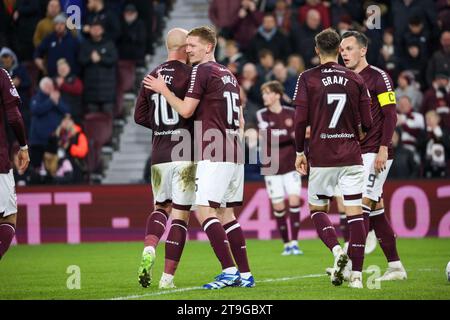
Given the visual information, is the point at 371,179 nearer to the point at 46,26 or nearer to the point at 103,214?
the point at 103,214

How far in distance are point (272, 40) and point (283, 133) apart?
510 centimetres

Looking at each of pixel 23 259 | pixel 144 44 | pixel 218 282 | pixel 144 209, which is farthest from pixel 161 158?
pixel 144 44

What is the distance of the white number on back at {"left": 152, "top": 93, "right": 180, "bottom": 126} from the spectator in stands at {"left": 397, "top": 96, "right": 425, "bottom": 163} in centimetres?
953

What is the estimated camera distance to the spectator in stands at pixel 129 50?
21.8m

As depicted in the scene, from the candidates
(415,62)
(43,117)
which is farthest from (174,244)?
(415,62)

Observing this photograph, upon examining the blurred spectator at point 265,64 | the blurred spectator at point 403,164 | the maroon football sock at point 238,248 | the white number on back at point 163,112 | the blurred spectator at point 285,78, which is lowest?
the maroon football sock at point 238,248

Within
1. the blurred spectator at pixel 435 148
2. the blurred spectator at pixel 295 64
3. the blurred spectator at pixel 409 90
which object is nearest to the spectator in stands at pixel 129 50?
the blurred spectator at pixel 295 64

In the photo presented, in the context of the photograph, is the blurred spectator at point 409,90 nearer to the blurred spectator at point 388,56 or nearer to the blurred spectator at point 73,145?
the blurred spectator at point 388,56

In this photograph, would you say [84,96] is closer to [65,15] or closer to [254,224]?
[65,15]

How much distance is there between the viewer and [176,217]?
1059cm

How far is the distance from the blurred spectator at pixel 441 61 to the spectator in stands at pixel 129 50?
6172 mm

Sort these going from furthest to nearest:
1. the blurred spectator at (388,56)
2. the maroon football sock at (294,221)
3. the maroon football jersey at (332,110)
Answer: the blurred spectator at (388,56) → the maroon football sock at (294,221) → the maroon football jersey at (332,110)

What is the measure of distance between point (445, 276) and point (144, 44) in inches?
476

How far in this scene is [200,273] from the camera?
1277cm
